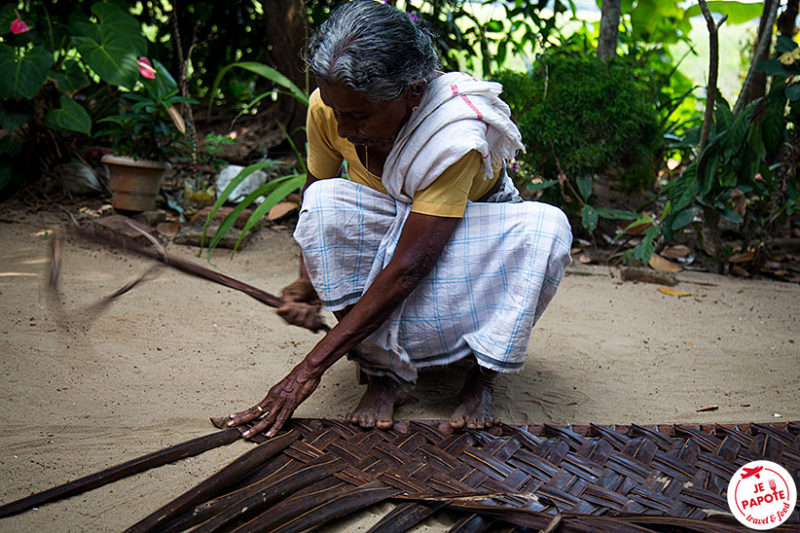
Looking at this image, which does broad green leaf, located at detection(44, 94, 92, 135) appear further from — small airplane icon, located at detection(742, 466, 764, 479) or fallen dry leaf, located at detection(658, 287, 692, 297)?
small airplane icon, located at detection(742, 466, 764, 479)

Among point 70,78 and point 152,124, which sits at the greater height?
point 70,78

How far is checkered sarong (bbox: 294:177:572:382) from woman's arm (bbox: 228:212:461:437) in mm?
112

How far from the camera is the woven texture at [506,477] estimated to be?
129 cm

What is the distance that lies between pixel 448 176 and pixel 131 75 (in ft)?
7.69

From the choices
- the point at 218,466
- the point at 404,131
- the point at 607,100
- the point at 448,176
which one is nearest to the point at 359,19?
the point at 404,131

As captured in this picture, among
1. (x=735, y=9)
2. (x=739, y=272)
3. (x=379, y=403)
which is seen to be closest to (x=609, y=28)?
(x=735, y=9)

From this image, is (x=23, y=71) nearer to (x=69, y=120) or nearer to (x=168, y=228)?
(x=69, y=120)

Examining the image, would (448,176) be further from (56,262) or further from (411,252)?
(56,262)

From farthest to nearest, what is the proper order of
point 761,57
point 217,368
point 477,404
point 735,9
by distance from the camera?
1. point 735,9
2. point 761,57
3. point 217,368
4. point 477,404

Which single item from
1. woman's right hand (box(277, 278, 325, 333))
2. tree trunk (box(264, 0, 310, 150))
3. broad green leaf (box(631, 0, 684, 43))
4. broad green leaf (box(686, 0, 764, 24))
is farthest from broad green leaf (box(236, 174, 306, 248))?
broad green leaf (box(631, 0, 684, 43))

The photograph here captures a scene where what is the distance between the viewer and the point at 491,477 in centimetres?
148

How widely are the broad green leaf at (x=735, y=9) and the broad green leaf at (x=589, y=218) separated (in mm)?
1563

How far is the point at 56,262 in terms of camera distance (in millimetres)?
1532

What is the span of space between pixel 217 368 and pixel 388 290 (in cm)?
76
